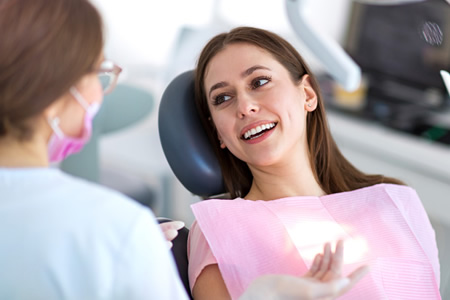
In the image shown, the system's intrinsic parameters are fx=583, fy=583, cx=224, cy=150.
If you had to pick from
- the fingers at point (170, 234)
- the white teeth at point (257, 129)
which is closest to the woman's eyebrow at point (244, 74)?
the white teeth at point (257, 129)

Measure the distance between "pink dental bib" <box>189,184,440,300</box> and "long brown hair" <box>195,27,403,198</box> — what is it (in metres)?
0.11

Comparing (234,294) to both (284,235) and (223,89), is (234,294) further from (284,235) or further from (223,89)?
(223,89)

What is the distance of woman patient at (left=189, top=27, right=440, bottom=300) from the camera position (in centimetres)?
126

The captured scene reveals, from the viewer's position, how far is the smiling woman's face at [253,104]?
1.37 meters

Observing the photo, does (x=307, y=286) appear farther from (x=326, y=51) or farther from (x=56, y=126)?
(x=326, y=51)

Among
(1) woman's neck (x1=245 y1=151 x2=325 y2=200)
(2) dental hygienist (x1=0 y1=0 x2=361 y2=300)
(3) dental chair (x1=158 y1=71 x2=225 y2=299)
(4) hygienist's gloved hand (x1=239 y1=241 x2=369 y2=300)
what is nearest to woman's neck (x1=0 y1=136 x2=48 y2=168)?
(2) dental hygienist (x1=0 y1=0 x2=361 y2=300)

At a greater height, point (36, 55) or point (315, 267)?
point (36, 55)

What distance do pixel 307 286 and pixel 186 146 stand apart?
59 cm

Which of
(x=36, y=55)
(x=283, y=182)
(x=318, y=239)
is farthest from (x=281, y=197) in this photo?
(x=36, y=55)

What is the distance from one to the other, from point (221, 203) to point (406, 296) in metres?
0.46

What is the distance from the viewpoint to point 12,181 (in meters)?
0.76

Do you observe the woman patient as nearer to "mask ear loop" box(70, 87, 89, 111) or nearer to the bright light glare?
the bright light glare

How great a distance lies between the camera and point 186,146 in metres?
1.41

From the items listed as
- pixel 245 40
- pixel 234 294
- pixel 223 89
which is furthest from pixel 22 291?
pixel 245 40
